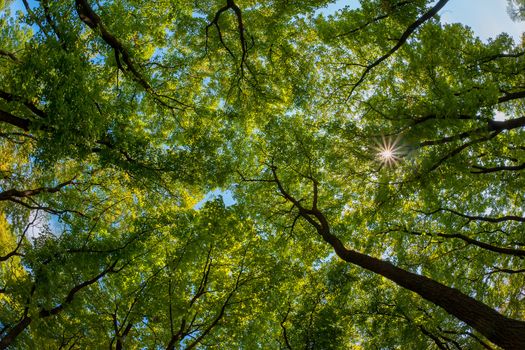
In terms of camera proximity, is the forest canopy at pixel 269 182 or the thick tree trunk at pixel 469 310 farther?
the forest canopy at pixel 269 182

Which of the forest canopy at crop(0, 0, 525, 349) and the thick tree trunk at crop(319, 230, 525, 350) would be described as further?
the forest canopy at crop(0, 0, 525, 349)

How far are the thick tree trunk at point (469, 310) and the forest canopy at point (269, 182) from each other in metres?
0.33

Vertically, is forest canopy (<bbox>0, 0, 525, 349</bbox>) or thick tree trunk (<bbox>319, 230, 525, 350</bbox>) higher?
forest canopy (<bbox>0, 0, 525, 349</bbox>)

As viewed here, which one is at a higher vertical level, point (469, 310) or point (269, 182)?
point (269, 182)

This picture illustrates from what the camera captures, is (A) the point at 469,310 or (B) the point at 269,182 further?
(B) the point at 269,182

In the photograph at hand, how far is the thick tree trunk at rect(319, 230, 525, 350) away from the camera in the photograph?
4645 millimetres

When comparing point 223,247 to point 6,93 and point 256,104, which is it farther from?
point 6,93

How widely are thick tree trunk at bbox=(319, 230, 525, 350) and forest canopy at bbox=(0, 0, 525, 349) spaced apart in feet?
1.09

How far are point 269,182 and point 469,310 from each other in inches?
293

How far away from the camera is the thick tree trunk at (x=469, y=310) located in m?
Answer: 4.64

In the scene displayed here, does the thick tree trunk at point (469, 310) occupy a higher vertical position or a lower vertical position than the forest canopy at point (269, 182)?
lower

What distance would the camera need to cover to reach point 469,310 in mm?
5242

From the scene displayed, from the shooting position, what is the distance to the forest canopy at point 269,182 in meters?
8.09

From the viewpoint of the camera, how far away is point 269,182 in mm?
11977
